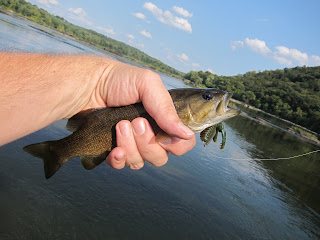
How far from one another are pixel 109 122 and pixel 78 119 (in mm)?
526

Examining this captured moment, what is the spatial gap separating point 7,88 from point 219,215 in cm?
972

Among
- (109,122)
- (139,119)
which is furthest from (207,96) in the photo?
(109,122)

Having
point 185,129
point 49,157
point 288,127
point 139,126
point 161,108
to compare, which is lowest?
point 49,157

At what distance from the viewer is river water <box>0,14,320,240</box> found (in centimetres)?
639

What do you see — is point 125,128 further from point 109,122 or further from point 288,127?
point 288,127

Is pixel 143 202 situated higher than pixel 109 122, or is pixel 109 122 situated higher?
pixel 109 122

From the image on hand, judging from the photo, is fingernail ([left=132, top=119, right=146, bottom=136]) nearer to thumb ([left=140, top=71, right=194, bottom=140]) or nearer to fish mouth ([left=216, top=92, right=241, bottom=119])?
thumb ([left=140, top=71, right=194, bottom=140])

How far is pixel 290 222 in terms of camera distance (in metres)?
11.3

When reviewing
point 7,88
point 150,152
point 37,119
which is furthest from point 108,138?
point 7,88

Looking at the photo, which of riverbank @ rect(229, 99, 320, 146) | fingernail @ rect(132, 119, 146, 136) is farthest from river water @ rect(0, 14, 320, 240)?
riverbank @ rect(229, 99, 320, 146)

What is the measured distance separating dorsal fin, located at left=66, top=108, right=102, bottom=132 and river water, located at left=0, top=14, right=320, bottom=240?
Answer: 940mm

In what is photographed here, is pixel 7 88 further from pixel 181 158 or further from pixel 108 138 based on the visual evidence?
pixel 181 158

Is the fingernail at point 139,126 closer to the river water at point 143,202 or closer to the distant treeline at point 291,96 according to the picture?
the river water at point 143,202

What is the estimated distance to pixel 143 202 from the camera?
8.66 metres
